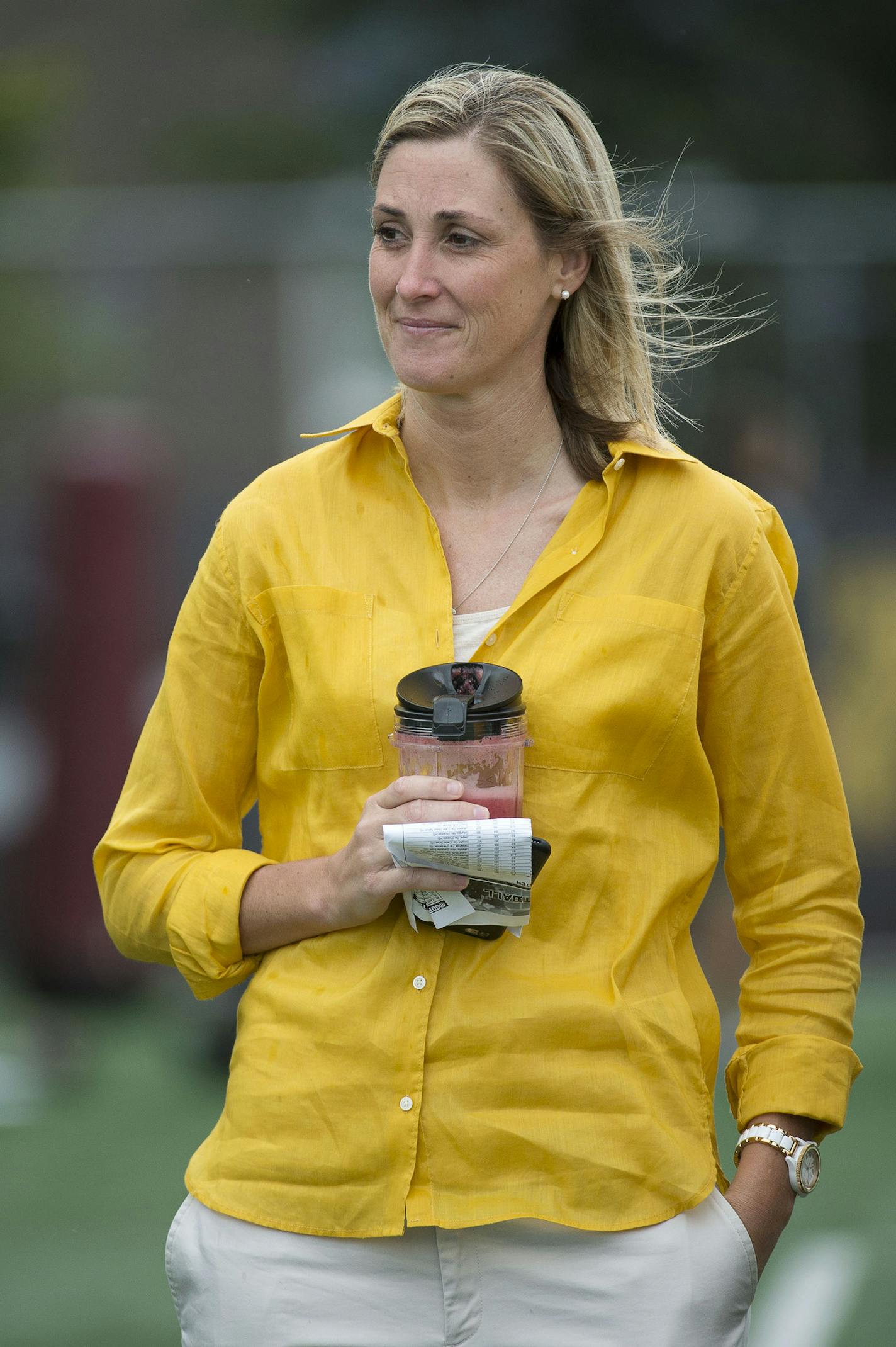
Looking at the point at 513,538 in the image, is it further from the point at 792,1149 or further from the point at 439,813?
the point at 792,1149

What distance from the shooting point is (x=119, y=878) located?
7.32 feet

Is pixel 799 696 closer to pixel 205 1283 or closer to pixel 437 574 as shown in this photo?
pixel 437 574

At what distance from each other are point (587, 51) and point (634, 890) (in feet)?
38.7

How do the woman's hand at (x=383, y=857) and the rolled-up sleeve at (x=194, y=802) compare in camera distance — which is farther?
the rolled-up sleeve at (x=194, y=802)

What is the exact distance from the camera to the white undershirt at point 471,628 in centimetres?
208

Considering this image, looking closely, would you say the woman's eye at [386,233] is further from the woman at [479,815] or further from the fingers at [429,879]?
the fingers at [429,879]

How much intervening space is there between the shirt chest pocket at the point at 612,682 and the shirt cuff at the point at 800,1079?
0.43m

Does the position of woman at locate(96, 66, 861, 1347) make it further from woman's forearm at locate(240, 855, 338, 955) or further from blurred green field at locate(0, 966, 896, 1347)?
blurred green field at locate(0, 966, 896, 1347)

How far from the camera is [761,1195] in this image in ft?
6.94

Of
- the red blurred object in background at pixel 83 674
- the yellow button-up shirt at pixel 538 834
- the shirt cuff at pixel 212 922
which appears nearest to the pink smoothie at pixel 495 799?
the yellow button-up shirt at pixel 538 834

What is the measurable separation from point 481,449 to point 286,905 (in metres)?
0.64

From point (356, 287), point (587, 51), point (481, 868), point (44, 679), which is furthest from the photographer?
point (587, 51)

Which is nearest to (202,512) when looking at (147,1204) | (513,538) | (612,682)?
(147,1204)

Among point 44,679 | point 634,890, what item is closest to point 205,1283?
point 634,890
